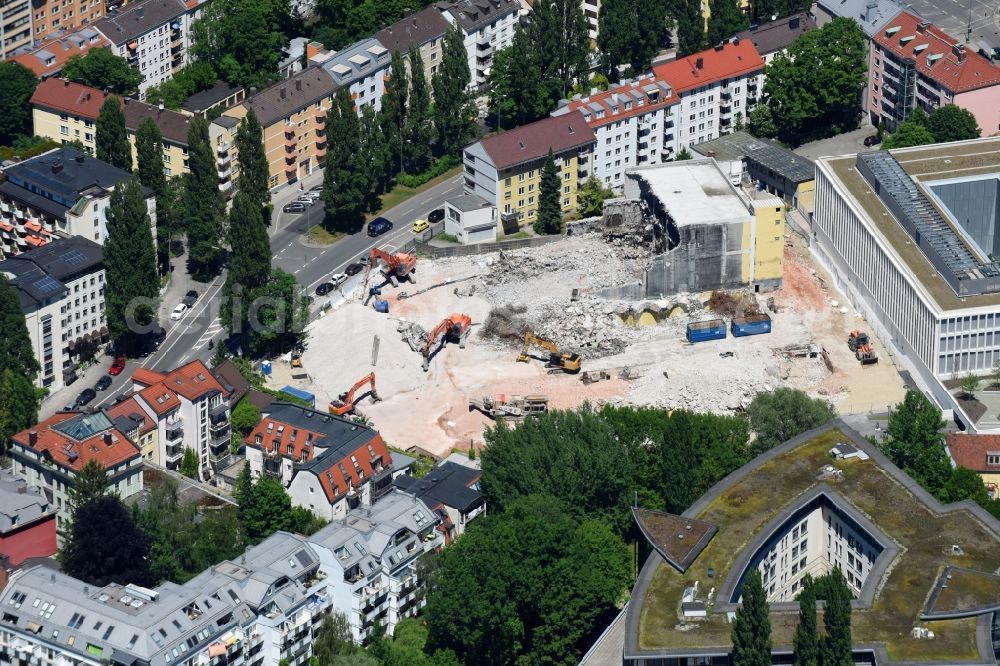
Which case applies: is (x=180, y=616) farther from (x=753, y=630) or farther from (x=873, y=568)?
(x=873, y=568)

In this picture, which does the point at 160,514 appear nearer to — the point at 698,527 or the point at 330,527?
the point at 330,527

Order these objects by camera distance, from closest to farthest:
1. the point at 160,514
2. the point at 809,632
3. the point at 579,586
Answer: the point at 809,632
the point at 579,586
the point at 160,514

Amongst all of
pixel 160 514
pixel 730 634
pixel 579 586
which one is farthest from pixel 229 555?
pixel 730 634

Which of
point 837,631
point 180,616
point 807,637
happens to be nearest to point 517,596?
point 807,637

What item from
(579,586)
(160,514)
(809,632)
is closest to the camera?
(809,632)

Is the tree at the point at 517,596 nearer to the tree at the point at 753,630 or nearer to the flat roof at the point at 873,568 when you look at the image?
the flat roof at the point at 873,568

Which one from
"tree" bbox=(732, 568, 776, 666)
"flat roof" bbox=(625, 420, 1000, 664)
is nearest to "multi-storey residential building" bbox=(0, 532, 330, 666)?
"flat roof" bbox=(625, 420, 1000, 664)

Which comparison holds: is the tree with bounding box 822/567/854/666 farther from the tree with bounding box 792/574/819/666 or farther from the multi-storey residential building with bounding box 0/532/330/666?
the multi-storey residential building with bounding box 0/532/330/666
